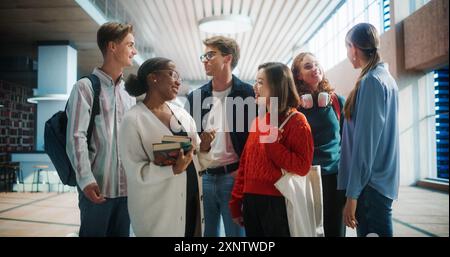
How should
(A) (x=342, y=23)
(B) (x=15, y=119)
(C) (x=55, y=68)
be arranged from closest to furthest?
(A) (x=342, y=23) < (C) (x=55, y=68) < (B) (x=15, y=119)

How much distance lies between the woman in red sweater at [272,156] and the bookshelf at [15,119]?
411 inches

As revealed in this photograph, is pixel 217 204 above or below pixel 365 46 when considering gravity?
below

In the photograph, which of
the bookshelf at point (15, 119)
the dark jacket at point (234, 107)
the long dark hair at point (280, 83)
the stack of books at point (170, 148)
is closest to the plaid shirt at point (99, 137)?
the stack of books at point (170, 148)

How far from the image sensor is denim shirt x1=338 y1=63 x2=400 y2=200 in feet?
4.61

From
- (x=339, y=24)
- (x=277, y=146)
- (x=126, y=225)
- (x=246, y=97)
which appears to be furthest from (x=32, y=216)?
(x=339, y=24)

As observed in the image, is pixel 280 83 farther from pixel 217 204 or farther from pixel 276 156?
pixel 217 204

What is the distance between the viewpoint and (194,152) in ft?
4.95

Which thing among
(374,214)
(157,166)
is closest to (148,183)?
(157,166)

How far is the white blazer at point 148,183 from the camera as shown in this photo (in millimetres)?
1396

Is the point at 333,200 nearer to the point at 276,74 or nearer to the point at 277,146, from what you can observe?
the point at 277,146

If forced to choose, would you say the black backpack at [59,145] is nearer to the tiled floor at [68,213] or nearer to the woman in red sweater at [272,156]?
the woman in red sweater at [272,156]

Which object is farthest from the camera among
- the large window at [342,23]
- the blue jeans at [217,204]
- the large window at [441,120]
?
the large window at [441,120]

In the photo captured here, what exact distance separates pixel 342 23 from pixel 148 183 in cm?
365

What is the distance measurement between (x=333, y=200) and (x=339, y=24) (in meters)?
3.05
